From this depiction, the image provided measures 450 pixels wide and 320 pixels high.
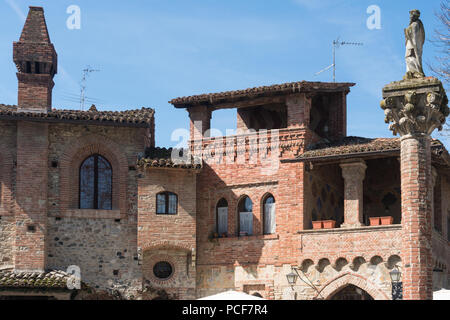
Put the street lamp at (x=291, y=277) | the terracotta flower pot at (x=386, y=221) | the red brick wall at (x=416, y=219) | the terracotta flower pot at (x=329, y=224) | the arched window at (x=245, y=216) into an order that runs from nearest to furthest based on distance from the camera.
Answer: the red brick wall at (x=416, y=219) → the street lamp at (x=291, y=277) → the terracotta flower pot at (x=386, y=221) → the terracotta flower pot at (x=329, y=224) → the arched window at (x=245, y=216)

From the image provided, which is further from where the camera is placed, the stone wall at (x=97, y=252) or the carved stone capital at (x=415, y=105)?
the stone wall at (x=97, y=252)

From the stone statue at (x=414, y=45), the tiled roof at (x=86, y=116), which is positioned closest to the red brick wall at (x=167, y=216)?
the tiled roof at (x=86, y=116)

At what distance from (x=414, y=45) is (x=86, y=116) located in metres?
14.2

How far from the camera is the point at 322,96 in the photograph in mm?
30984

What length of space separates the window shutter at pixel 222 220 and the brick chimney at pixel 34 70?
706 cm

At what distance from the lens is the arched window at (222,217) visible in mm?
29145

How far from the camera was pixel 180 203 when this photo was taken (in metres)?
28.4

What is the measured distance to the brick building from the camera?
26.9m

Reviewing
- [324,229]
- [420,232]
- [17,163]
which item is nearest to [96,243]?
[17,163]

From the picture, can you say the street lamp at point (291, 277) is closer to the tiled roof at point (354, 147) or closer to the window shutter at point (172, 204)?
the tiled roof at point (354, 147)

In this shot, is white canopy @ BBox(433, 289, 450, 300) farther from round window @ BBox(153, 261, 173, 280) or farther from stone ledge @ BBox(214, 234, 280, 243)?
round window @ BBox(153, 261, 173, 280)

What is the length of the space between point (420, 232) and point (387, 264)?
9.61 metres
